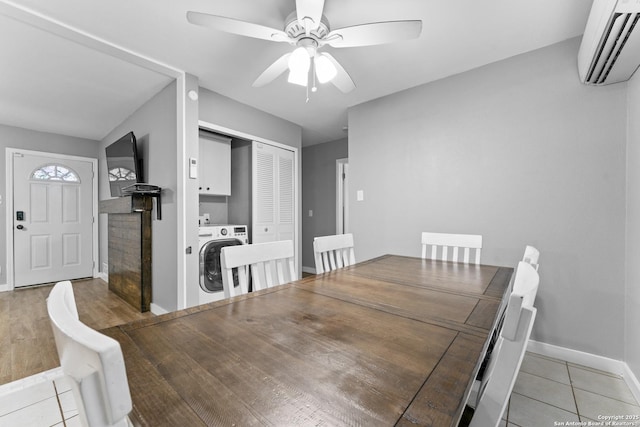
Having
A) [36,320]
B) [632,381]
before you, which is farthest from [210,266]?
[632,381]

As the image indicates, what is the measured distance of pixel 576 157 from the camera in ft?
6.70

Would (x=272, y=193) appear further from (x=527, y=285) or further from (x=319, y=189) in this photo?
(x=527, y=285)

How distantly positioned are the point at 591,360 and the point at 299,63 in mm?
2937

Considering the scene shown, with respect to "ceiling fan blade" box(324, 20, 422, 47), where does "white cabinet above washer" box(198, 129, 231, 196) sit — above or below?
below

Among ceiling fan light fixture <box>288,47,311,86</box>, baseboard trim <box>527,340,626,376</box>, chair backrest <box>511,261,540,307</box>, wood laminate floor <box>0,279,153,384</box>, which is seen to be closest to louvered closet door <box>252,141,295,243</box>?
wood laminate floor <box>0,279,153,384</box>

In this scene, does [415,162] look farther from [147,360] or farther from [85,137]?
[85,137]

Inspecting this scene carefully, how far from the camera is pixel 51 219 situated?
4.38 m

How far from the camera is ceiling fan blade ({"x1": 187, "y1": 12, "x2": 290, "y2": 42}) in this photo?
1.46 m

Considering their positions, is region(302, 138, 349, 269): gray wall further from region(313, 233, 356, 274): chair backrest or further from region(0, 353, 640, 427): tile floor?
region(0, 353, 640, 427): tile floor

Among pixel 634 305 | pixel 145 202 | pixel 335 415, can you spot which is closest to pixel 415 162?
pixel 634 305

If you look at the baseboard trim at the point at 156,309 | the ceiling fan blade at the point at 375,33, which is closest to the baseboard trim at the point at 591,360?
the ceiling fan blade at the point at 375,33

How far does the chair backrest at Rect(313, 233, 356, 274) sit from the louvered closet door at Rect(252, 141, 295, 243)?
69.0 inches

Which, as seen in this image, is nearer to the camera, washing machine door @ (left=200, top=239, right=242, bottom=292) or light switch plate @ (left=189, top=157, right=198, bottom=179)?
light switch plate @ (left=189, top=157, right=198, bottom=179)

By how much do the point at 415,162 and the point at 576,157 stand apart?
4.05 ft
